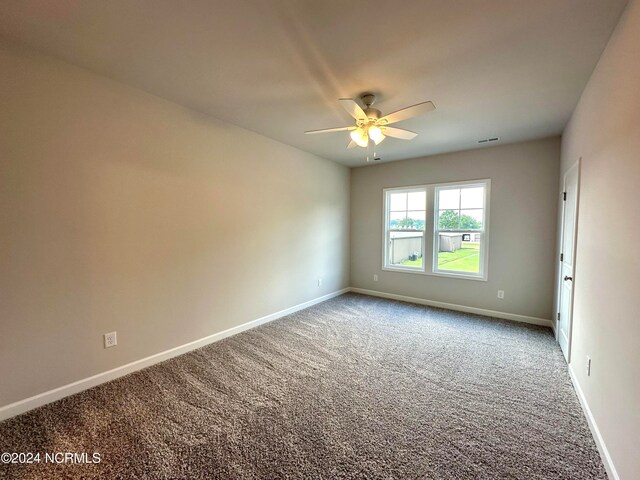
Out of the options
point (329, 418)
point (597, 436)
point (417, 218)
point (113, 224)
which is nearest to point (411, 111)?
point (329, 418)

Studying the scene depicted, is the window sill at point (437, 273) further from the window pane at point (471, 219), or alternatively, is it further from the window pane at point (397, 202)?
the window pane at point (397, 202)

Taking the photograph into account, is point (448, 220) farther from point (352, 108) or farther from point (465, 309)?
point (352, 108)

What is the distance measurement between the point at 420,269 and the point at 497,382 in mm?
2593

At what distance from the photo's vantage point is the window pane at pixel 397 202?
513 cm

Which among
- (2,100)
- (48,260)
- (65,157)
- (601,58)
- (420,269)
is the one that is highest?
(601,58)

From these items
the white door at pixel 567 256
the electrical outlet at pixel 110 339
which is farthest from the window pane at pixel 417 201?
the electrical outlet at pixel 110 339

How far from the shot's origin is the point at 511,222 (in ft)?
13.4

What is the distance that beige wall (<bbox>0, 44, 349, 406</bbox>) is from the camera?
6.51 ft

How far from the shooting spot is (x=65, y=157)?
217 centimetres

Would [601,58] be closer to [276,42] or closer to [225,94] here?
[276,42]

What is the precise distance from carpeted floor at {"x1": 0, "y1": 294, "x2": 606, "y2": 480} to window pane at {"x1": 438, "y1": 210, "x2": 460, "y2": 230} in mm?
1999

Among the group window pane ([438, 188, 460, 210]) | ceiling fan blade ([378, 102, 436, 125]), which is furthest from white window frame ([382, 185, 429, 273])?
ceiling fan blade ([378, 102, 436, 125])

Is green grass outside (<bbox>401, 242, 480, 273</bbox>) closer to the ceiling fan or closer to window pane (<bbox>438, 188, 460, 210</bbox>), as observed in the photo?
window pane (<bbox>438, 188, 460, 210</bbox>)

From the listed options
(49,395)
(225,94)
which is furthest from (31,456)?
(225,94)
